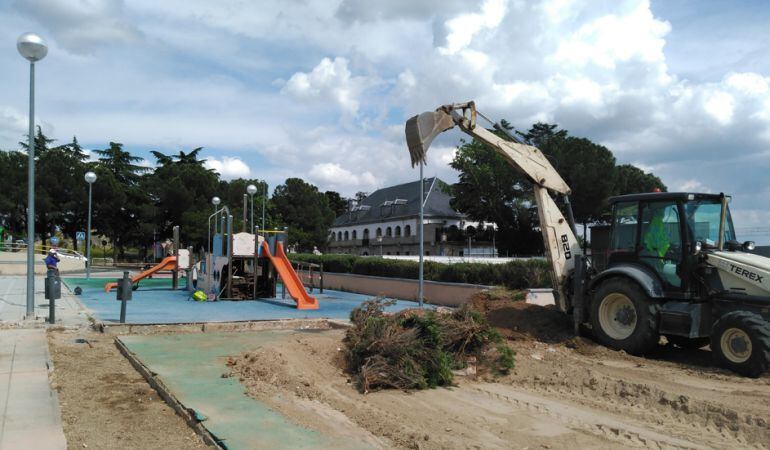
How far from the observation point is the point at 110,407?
641 cm

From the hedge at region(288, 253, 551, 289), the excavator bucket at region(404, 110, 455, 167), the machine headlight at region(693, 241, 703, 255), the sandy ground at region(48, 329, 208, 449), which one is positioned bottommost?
the sandy ground at region(48, 329, 208, 449)

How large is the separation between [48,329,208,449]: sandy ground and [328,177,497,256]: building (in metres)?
48.5

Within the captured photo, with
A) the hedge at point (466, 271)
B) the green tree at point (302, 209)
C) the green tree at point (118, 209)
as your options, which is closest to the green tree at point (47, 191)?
the green tree at point (118, 209)

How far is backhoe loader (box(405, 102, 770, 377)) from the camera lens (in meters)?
8.23

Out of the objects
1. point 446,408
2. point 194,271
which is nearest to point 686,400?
point 446,408

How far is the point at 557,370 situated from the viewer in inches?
311

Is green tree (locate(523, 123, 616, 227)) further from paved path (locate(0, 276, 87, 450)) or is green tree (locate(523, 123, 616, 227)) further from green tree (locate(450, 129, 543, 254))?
paved path (locate(0, 276, 87, 450))

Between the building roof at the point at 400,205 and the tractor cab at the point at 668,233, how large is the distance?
51936 mm

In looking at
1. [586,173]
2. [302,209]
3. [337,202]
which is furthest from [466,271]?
[337,202]

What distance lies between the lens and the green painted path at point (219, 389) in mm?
5008

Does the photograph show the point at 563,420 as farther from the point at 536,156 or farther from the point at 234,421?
the point at 536,156

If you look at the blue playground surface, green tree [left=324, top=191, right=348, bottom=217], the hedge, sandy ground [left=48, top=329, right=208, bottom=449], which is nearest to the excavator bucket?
sandy ground [left=48, top=329, right=208, bottom=449]

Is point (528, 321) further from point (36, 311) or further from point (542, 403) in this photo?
point (36, 311)

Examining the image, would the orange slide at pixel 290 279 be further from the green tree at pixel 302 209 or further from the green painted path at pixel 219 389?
the green tree at pixel 302 209
